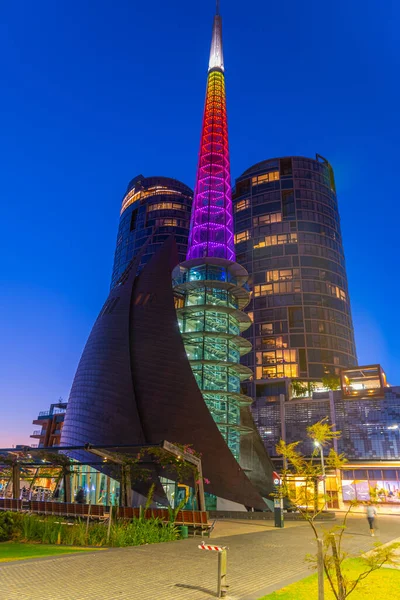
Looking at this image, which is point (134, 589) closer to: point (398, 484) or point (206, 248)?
point (206, 248)

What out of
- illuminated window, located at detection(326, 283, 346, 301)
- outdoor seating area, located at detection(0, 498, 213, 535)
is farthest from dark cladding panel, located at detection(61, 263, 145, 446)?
illuminated window, located at detection(326, 283, 346, 301)

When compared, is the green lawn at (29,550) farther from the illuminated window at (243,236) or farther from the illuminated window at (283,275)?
the illuminated window at (243,236)

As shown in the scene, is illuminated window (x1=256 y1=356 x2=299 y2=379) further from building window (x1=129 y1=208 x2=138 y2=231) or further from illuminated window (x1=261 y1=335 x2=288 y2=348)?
building window (x1=129 y1=208 x2=138 y2=231)

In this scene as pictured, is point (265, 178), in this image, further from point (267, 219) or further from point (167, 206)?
point (167, 206)

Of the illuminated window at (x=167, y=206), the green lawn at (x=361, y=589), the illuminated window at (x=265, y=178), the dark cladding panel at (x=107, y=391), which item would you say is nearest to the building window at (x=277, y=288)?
the illuminated window at (x=265, y=178)

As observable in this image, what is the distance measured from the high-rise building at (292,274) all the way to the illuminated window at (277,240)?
21 cm

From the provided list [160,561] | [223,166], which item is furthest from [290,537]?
[223,166]

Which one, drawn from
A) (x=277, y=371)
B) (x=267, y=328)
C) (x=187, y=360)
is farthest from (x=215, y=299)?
(x=267, y=328)

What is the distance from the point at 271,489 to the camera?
41438 millimetres

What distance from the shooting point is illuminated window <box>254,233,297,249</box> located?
9344 cm

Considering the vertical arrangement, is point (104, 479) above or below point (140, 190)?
below

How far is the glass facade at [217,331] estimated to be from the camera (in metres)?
39.8

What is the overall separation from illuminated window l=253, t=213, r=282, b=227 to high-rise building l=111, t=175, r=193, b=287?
60.4ft

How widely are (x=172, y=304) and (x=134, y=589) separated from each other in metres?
30.9
